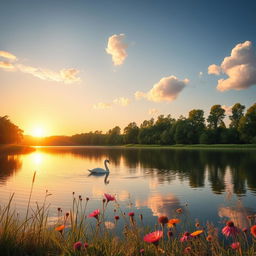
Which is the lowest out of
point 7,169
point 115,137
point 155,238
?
point 7,169

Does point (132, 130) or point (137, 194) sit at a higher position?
point (132, 130)

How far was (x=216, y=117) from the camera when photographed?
9656 cm

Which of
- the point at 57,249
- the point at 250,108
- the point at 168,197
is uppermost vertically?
the point at 250,108

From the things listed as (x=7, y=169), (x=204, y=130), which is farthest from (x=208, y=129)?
(x=7, y=169)

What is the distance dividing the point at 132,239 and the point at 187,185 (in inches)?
579

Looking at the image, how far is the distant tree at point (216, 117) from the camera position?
96438mm

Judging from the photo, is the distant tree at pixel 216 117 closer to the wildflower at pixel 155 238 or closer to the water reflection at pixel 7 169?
the water reflection at pixel 7 169

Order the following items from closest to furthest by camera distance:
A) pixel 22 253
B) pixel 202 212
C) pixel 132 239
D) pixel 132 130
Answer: pixel 22 253 < pixel 132 239 < pixel 202 212 < pixel 132 130

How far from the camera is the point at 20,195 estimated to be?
15992mm

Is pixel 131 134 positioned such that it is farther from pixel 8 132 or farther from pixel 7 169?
pixel 7 169

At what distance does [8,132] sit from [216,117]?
2727 inches

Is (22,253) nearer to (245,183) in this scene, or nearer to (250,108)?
(245,183)

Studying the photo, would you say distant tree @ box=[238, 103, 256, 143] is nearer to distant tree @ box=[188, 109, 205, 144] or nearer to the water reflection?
distant tree @ box=[188, 109, 205, 144]

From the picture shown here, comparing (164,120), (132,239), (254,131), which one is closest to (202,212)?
(132,239)
